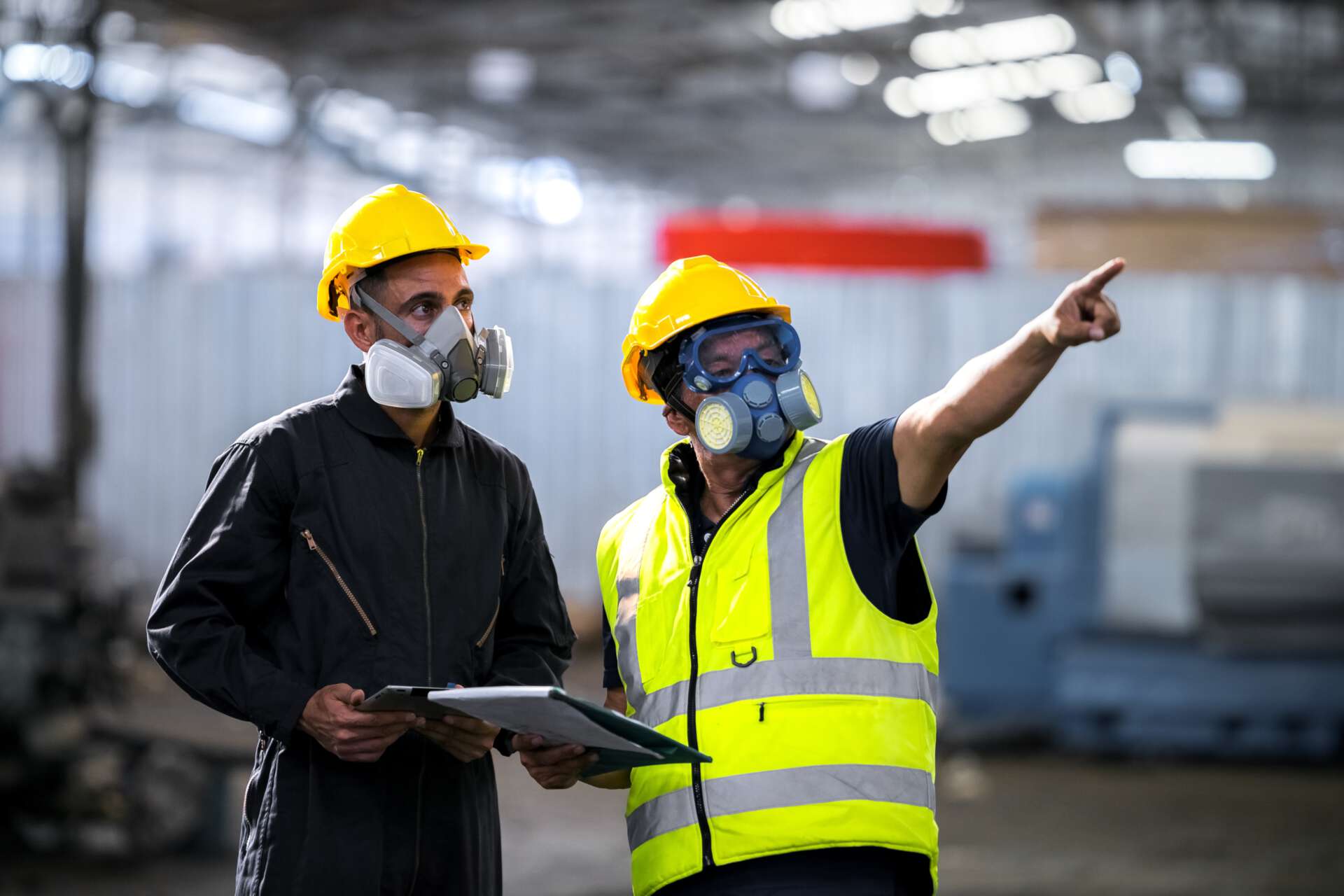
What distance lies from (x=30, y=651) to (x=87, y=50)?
14.9 ft

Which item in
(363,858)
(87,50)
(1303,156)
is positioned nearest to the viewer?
(363,858)

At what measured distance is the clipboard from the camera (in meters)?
2.00

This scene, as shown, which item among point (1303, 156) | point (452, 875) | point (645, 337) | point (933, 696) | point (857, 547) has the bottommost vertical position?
point (452, 875)

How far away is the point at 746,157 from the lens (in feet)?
79.8

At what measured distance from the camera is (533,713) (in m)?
2.09

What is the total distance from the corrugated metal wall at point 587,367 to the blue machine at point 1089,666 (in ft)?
3.73

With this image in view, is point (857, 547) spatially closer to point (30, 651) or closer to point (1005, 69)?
point (30, 651)

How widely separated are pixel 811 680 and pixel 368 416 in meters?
0.90

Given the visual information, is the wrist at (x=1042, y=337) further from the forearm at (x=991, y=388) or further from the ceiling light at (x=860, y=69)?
the ceiling light at (x=860, y=69)

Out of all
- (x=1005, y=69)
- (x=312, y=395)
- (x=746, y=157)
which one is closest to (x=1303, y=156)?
(x=1005, y=69)

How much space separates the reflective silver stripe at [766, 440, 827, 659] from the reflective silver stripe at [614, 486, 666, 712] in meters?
0.29

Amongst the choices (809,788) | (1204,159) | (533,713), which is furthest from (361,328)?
(1204,159)

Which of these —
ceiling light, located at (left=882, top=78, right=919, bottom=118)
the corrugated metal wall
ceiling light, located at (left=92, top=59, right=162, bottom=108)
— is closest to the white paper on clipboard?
the corrugated metal wall

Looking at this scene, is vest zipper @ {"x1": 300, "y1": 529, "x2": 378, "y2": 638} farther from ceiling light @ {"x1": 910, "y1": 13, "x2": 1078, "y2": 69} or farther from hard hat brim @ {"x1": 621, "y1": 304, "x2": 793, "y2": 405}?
ceiling light @ {"x1": 910, "y1": 13, "x2": 1078, "y2": 69}
